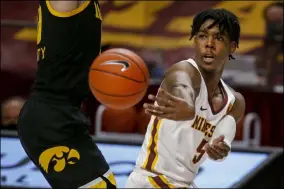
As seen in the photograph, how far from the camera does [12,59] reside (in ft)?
33.7

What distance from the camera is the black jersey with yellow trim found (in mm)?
4043

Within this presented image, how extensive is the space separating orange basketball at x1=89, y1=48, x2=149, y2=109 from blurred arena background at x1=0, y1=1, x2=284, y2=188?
→ 2.67 meters

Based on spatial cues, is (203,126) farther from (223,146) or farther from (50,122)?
(50,122)

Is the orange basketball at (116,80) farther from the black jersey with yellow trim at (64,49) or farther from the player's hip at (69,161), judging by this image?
the player's hip at (69,161)

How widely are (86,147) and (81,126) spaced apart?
0.12 metres

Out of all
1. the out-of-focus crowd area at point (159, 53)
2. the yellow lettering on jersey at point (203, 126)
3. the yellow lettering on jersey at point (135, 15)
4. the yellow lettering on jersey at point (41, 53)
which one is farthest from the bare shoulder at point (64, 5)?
the yellow lettering on jersey at point (135, 15)

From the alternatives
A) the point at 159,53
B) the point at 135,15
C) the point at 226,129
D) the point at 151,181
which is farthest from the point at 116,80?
the point at 135,15

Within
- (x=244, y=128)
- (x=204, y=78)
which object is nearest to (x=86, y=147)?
A: (x=204, y=78)

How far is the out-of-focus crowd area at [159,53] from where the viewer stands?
838cm

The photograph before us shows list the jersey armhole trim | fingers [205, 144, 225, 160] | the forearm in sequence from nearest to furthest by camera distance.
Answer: fingers [205, 144, 225, 160], the jersey armhole trim, the forearm

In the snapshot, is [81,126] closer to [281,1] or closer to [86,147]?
[86,147]

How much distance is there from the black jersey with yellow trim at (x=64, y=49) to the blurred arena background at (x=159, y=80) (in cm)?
266

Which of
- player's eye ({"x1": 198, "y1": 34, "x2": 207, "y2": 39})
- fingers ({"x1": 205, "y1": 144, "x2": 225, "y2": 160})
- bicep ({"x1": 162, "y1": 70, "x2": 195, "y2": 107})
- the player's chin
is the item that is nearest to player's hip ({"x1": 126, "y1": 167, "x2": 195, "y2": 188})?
fingers ({"x1": 205, "y1": 144, "x2": 225, "y2": 160})

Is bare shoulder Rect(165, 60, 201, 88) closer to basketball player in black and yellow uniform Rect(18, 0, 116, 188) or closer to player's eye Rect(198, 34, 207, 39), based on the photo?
player's eye Rect(198, 34, 207, 39)
